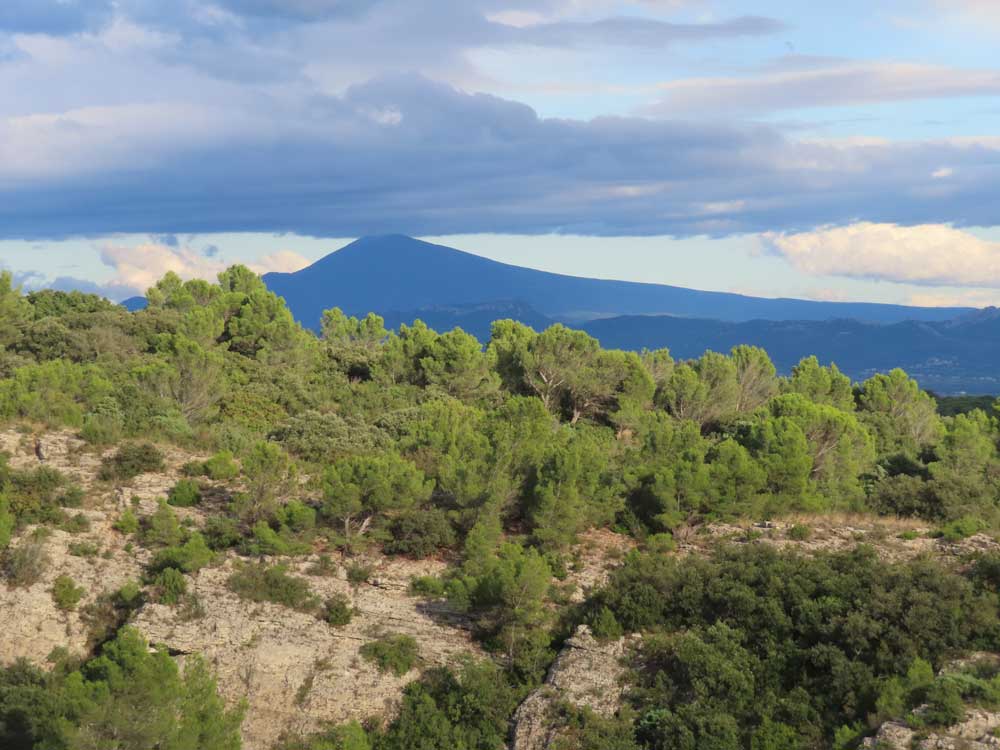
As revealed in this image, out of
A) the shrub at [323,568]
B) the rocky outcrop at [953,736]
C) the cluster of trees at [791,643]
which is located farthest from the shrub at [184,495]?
the rocky outcrop at [953,736]

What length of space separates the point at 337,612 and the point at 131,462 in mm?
12013

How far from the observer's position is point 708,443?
3350 cm

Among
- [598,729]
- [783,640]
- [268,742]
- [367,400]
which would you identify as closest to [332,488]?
[268,742]

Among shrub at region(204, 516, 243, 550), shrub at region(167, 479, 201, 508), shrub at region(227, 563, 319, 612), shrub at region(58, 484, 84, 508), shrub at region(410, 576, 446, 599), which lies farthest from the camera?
shrub at region(167, 479, 201, 508)

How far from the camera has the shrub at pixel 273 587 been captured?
2470cm

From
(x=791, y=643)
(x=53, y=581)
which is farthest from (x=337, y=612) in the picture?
(x=791, y=643)

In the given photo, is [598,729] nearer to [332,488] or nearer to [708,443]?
[332,488]

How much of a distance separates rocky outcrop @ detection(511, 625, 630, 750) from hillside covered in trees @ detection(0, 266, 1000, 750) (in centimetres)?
40

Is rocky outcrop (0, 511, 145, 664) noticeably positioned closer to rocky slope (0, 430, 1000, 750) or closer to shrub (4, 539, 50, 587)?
rocky slope (0, 430, 1000, 750)

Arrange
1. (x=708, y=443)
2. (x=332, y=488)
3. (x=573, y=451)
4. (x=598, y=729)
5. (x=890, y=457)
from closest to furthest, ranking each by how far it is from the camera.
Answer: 1. (x=598, y=729)
2. (x=332, y=488)
3. (x=573, y=451)
4. (x=708, y=443)
5. (x=890, y=457)

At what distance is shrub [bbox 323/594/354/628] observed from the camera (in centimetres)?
2430

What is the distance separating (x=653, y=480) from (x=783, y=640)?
929cm

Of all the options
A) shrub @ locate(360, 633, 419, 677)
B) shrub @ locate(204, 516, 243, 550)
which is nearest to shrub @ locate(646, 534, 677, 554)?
shrub @ locate(360, 633, 419, 677)

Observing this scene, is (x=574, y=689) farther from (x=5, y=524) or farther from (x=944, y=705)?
(x=5, y=524)
